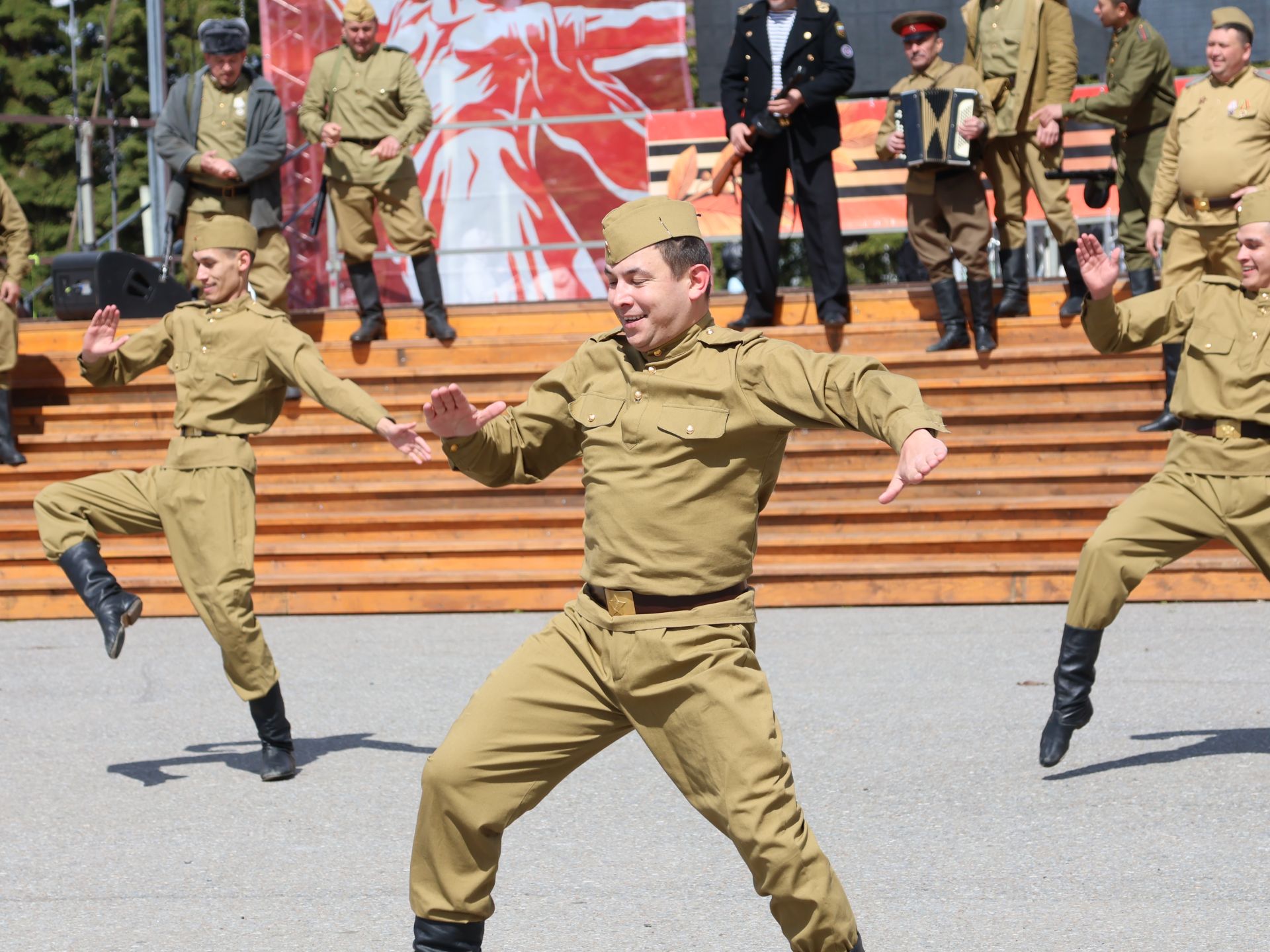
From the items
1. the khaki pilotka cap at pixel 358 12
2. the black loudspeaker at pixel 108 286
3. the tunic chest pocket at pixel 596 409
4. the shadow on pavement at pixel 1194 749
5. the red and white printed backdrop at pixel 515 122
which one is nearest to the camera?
the tunic chest pocket at pixel 596 409

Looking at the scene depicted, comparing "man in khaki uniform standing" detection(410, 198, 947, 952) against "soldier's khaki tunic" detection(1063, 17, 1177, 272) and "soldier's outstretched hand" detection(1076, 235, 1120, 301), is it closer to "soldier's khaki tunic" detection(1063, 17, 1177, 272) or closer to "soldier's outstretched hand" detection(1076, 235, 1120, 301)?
"soldier's outstretched hand" detection(1076, 235, 1120, 301)

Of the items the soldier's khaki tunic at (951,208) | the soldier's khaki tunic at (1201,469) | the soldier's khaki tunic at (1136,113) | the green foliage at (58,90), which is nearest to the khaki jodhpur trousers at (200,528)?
the soldier's khaki tunic at (1201,469)

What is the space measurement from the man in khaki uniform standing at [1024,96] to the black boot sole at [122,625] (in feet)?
21.0

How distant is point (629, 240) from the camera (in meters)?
3.88

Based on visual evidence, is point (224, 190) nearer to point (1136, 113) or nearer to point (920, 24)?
point (920, 24)

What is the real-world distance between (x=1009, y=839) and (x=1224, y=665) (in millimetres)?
→ 3009

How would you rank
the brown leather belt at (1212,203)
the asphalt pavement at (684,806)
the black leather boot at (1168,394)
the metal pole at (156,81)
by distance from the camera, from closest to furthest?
the asphalt pavement at (684,806)
the brown leather belt at (1212,203)
the black leather boot at (1168,394)
the metal pole at (156,81)

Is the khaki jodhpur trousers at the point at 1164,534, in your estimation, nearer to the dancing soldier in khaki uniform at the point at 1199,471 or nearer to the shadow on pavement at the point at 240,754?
the dancing soldier in khaki uniform at the point at 1199,471

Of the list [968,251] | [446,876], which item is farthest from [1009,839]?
Result: [968,251]

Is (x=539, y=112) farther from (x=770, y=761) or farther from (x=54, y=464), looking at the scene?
(x=770, y=761)

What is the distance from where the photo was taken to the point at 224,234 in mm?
6848

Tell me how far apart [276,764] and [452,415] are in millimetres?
3131

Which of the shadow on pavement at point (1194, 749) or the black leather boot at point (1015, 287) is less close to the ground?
the black leather boot at point (1015, 287)

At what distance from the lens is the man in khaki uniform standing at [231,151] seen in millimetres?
11188
